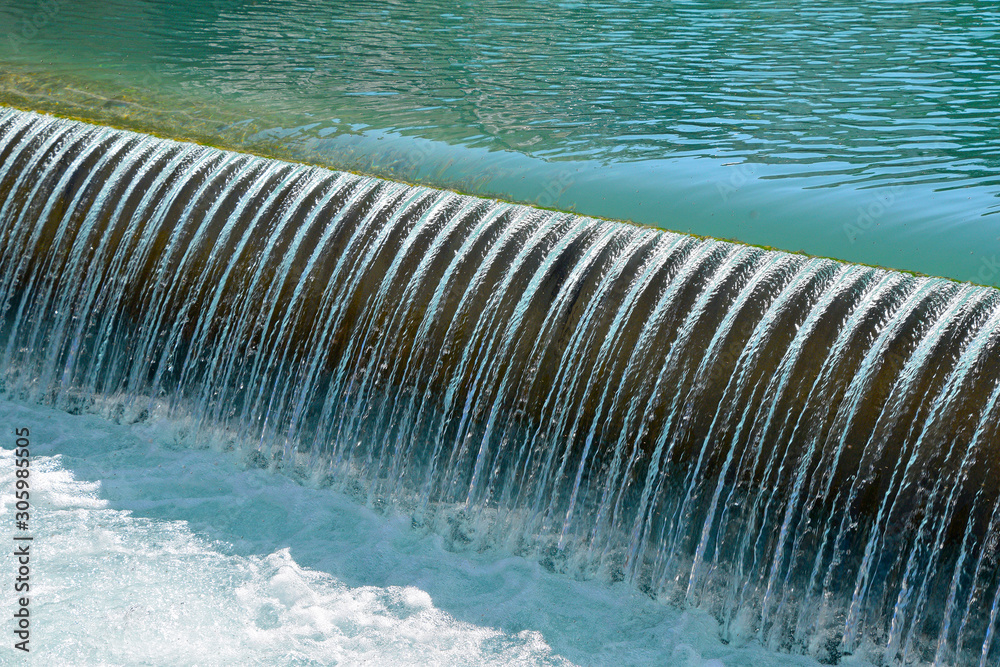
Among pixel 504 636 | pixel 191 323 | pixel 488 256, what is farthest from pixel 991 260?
pixel 191 323

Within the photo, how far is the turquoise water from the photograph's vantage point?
6605mm

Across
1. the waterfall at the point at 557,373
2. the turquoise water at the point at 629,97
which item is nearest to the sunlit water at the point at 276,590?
the waterfall at the point at 557,373

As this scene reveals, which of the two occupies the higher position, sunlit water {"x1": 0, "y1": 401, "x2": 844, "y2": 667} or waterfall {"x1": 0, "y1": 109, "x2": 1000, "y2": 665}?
waterfall {"x1": 0, "y1": 109, "x2": 1000, "y2": 665}

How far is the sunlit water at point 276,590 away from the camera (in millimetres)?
4148

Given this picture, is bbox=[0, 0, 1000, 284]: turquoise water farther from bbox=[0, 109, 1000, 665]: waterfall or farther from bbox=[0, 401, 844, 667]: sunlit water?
bbox=[0, 401, 844, 667]: sunlit water

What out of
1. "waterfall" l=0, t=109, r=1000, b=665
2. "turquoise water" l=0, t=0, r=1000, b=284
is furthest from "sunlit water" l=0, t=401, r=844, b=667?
"turquoise water" l=0, t=0, r=1000, b=284

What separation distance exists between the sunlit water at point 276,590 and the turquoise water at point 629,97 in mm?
2970

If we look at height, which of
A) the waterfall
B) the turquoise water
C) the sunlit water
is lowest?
the sunlit water

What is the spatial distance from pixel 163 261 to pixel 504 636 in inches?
134

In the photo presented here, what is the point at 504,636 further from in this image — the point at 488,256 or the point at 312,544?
the point at 488,256

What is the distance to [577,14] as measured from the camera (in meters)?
12.7

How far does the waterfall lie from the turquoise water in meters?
1.48

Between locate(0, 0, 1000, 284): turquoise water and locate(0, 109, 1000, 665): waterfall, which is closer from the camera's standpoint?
locate(0, 109, 1000, 665): waterfall

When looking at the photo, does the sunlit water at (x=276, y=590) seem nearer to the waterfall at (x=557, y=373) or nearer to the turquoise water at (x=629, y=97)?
the waterfall at (x=557, y=373)
